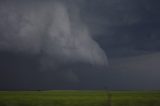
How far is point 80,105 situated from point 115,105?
711 cm

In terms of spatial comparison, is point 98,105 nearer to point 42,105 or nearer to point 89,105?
point 89,105

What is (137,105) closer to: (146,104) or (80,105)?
(146,104)

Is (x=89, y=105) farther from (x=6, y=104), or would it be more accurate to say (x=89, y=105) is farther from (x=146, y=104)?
(x=6, y=104)

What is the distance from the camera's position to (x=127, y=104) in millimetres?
62062

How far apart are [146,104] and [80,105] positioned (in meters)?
13.8

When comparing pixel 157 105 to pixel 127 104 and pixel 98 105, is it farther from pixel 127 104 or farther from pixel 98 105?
pixel 98 105

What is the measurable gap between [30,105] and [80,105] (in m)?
10.2

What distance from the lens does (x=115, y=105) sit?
59.6m

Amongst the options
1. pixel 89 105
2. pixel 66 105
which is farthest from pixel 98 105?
pixel 66 105

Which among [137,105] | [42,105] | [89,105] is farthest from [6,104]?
[137,105]

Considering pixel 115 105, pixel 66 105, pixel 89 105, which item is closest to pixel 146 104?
pixel 115 105

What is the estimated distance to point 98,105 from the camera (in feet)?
194

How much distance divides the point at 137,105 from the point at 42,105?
64.1 ft

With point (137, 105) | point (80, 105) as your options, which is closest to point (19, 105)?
point (80, 105)
